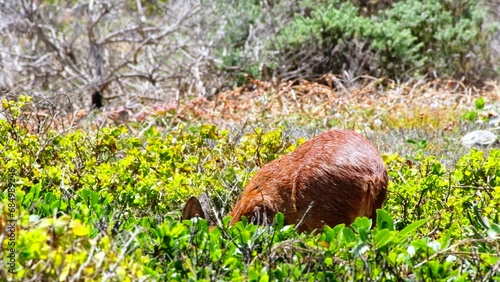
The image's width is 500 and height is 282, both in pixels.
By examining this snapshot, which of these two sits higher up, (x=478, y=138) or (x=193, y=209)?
(x=193, y=209)

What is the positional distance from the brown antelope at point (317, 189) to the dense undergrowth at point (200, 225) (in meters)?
0.19

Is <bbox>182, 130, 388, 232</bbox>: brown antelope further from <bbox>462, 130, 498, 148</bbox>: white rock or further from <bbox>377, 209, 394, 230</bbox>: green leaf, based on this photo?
<bbox>462, 130, 498, 148</bbox>: white rock

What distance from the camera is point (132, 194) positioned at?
3.74m

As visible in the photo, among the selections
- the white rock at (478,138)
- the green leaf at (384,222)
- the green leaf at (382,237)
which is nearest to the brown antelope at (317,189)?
the green leaf at (384,222)

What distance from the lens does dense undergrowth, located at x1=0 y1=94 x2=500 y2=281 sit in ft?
6.61

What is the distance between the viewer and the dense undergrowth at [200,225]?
2.02 m

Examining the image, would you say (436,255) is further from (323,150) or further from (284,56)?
(284,56)

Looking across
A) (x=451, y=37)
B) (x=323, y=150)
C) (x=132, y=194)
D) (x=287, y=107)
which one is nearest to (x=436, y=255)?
(x=323, y=150)

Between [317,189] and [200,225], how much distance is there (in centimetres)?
70

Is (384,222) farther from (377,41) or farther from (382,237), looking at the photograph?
(377,41)

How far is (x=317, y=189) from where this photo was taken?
3.29m

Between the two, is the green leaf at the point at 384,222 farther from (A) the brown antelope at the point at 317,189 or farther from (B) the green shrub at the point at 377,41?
(B) the green shrub at the point at 377,41

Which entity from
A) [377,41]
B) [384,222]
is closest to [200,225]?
[384,222]

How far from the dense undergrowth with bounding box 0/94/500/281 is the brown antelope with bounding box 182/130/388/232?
194 millimetres
